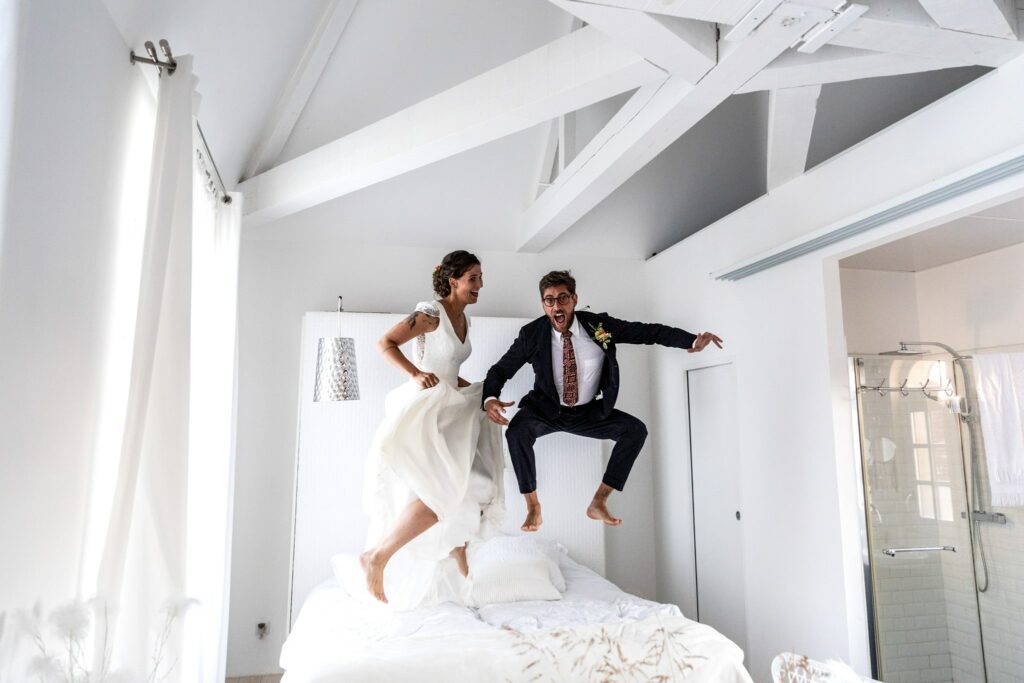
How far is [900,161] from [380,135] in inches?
98.0

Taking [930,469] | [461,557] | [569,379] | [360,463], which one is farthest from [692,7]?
[360,463]

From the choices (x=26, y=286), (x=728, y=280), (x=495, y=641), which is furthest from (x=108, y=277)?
(x=728, y=280)

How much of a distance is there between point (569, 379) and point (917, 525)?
196cm

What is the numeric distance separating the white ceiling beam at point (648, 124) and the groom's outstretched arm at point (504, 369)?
1.03 metres

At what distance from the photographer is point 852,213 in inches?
124

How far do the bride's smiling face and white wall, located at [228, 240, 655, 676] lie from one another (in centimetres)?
178

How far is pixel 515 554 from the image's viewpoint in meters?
4.09

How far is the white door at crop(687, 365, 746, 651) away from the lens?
425 cm

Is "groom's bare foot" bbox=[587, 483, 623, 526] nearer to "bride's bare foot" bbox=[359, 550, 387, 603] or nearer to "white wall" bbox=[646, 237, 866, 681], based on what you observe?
"white wall" bbox=[646, 237, 866, 681]

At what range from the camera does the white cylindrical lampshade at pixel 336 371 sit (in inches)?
162

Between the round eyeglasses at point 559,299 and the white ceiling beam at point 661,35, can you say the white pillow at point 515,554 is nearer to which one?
the round eyeglasses at point 559,299

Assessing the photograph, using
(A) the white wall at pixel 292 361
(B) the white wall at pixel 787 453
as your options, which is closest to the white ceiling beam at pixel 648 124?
(A) the white wall at pixel 292 361

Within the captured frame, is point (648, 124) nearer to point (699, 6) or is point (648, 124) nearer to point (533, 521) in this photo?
point (699, 6)

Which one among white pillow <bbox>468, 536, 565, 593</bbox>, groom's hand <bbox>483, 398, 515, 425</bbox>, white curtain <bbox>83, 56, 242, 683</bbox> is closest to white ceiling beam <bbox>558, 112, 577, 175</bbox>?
groom's hand <bbox>483, 398, 515, 425</bbox>
